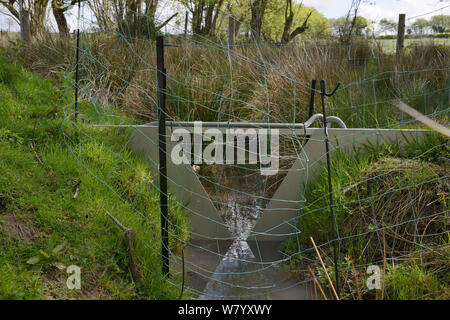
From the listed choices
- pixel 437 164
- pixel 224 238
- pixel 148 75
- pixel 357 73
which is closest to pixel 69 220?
pixel 224 238

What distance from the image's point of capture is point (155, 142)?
3615 mm

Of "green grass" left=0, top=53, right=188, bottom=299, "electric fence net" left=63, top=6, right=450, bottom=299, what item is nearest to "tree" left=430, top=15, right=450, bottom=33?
"electric fence net" left=63, top=6, right=450, bottom=299

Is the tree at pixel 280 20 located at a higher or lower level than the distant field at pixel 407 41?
higher

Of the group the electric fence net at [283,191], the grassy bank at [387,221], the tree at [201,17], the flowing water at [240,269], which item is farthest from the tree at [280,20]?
the flowing water at [240,269]

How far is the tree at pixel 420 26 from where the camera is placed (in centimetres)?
722

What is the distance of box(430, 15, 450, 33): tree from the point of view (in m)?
7.64

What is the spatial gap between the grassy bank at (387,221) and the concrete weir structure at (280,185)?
0.40ft

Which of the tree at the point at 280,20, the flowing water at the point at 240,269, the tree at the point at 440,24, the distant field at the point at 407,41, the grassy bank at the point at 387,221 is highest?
the tree at the point at 280,20

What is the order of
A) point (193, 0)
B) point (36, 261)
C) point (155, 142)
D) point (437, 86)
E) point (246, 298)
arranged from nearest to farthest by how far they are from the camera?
point (36, 261) → point (246, 298) → point (155, 142) → point (437, 86) → point (193, 0)

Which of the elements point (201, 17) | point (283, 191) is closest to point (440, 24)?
point (201, 17)

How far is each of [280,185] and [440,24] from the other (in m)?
6.36

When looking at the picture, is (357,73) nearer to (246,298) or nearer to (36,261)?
(246,298)

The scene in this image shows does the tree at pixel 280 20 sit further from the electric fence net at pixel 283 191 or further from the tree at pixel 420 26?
the electric fence net at pixel 283 191

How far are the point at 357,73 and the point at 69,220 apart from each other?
3.98 meters
